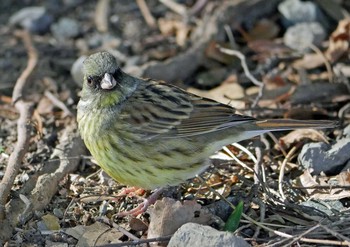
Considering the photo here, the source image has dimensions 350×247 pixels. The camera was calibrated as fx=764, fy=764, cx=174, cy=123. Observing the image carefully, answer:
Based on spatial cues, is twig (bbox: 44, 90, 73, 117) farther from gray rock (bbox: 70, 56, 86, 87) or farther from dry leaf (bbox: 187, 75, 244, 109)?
dry leaf (bbox: 187, 75, 244, 109)

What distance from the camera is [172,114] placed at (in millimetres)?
4762

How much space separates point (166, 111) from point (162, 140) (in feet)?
0.81

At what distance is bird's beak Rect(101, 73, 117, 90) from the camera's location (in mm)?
4621

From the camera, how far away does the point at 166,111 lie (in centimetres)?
477

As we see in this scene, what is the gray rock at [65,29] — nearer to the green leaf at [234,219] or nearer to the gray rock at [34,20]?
the gray rock at [34,20]

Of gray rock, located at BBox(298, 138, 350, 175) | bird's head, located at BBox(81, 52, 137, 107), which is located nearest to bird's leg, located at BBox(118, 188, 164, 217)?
bird's head, located at BBox(81, 52, 137, 107)

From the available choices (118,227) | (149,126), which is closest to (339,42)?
(149,126)

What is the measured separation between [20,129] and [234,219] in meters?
1.77

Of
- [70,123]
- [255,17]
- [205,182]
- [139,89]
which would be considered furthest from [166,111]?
[255,17]

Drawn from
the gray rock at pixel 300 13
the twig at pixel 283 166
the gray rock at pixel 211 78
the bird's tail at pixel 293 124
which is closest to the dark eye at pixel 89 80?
the bird's tail at pixel 293 124

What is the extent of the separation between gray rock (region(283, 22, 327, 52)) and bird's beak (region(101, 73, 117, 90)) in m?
2.50

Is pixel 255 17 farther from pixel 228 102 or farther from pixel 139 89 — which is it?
pixel 139 89

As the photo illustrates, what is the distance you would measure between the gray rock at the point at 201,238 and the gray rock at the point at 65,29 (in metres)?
3.65

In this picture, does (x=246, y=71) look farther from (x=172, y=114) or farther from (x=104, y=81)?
(x=104, y=81)
